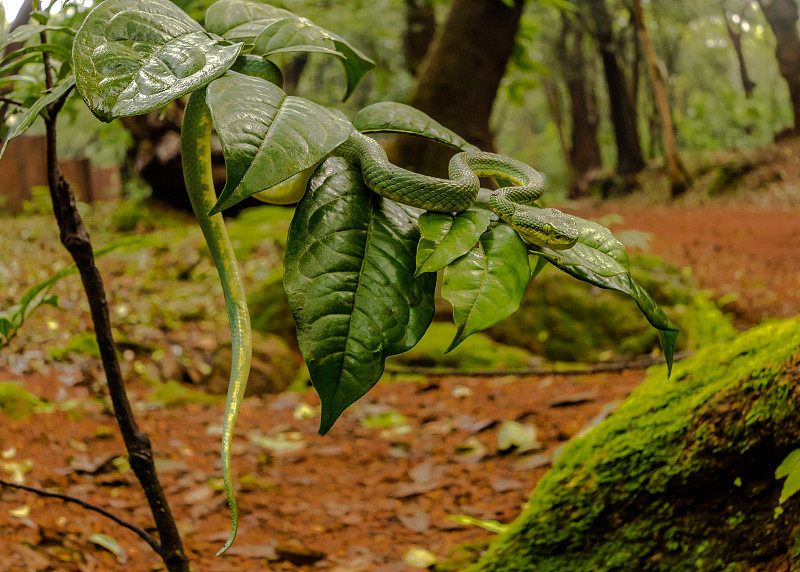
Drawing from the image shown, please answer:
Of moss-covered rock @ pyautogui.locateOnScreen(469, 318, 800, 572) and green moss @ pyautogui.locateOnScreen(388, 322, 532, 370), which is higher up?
moss-covered rock @ pyautogui.locateOnScreen(469, 318, 800, 572)

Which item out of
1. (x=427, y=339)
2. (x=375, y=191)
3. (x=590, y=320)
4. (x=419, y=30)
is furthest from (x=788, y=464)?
(x=419, y=30)

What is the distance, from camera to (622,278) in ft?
2.67

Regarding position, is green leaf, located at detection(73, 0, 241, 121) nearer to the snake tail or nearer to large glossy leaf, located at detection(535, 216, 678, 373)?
the snake tail

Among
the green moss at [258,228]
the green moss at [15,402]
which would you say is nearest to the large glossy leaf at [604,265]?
the green moss at [15,402]

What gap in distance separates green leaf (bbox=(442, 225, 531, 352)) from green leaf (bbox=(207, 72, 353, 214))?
0.68 ft

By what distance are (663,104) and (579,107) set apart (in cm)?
680

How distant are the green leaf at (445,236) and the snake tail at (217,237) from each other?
0.35m

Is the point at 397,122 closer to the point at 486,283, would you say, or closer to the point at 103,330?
the point at 486,283

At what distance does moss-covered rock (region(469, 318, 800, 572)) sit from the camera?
123 cm

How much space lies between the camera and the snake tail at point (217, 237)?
0.92 meters

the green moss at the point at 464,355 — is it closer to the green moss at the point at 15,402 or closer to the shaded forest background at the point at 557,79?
the shaded forest background at the point at 557,79

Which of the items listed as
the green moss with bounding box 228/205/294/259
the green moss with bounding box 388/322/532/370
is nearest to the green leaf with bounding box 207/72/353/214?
the green moss with bounding box 388/322/532/370

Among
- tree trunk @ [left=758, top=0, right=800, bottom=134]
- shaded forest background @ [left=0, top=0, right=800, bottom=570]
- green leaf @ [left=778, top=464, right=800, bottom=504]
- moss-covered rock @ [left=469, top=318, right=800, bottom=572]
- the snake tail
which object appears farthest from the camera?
tree trunk @ [left=758, top=0, right=800, bottom=134]

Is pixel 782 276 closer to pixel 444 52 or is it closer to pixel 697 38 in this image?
pixel 444 52
